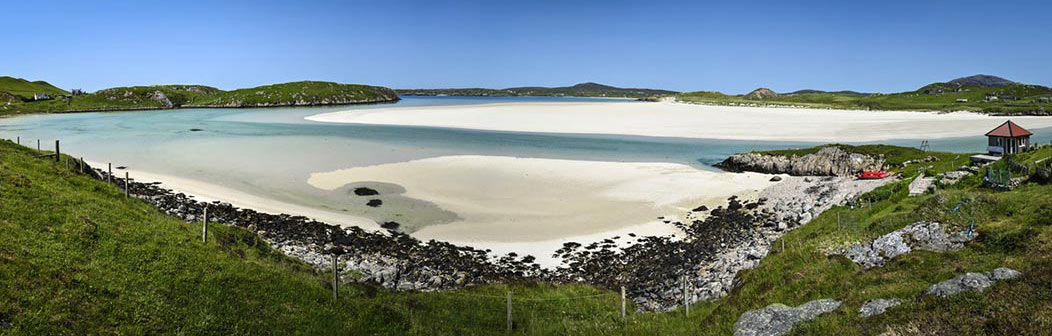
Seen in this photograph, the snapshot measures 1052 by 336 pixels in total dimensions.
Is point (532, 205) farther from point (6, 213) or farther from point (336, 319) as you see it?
point (6, 213)

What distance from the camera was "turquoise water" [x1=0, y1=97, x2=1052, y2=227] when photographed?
124 feet

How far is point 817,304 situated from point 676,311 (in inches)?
164

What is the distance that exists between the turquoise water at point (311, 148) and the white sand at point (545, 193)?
3.54 m

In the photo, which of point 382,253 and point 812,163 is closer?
point 382,253

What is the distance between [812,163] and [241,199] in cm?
4041

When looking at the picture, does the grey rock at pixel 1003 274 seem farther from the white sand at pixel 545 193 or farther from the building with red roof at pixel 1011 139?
the building with red roof at pixel 1011 139

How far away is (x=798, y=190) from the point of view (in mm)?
30172

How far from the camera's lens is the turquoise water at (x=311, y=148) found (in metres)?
37.8

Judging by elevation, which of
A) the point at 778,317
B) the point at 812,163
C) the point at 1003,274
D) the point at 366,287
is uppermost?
the point at 812,163

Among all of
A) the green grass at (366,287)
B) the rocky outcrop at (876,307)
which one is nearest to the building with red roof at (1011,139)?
the green grass at (366,287)

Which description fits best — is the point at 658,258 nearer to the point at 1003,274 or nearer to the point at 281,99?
the point at 1003,274

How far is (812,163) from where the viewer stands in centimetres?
3997

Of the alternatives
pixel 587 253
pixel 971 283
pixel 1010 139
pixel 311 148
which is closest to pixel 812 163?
pixel 1010 139

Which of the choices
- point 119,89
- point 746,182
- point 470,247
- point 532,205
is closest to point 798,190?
point 746,182
